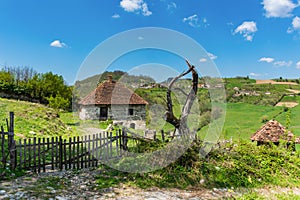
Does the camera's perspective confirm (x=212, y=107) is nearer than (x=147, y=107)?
Yes

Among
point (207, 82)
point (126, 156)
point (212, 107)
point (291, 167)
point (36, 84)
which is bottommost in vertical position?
point (291, 167)

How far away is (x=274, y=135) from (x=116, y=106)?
763 cm

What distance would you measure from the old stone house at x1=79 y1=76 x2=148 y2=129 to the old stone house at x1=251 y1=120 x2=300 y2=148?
187 inches

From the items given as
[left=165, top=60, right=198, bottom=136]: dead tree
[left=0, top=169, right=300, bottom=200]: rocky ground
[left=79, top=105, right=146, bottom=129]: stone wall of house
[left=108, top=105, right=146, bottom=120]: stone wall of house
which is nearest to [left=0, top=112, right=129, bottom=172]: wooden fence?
[left=0, top=169, right=300, bottom=200]: rocky ground

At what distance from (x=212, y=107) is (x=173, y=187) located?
314 centimetres

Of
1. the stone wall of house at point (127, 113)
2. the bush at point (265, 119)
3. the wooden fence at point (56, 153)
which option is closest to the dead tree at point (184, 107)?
the wooden fence at point (56, 153)

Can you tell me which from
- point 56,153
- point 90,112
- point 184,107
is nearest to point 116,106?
point 90,112

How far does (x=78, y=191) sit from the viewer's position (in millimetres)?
5363

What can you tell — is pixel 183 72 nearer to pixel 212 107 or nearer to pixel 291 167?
pixel 212 107

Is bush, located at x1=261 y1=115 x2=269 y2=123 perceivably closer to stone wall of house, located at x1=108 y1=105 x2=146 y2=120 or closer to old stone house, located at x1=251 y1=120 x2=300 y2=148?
old stone house, located at x1=251 y1=120 x2=300 y2=148

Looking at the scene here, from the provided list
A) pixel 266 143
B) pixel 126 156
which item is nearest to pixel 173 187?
pixel 126 156

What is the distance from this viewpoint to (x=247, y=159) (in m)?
8.15

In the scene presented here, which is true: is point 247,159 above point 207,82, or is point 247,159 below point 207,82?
below

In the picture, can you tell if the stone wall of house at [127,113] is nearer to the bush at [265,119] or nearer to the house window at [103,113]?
the house window at [103,113]
